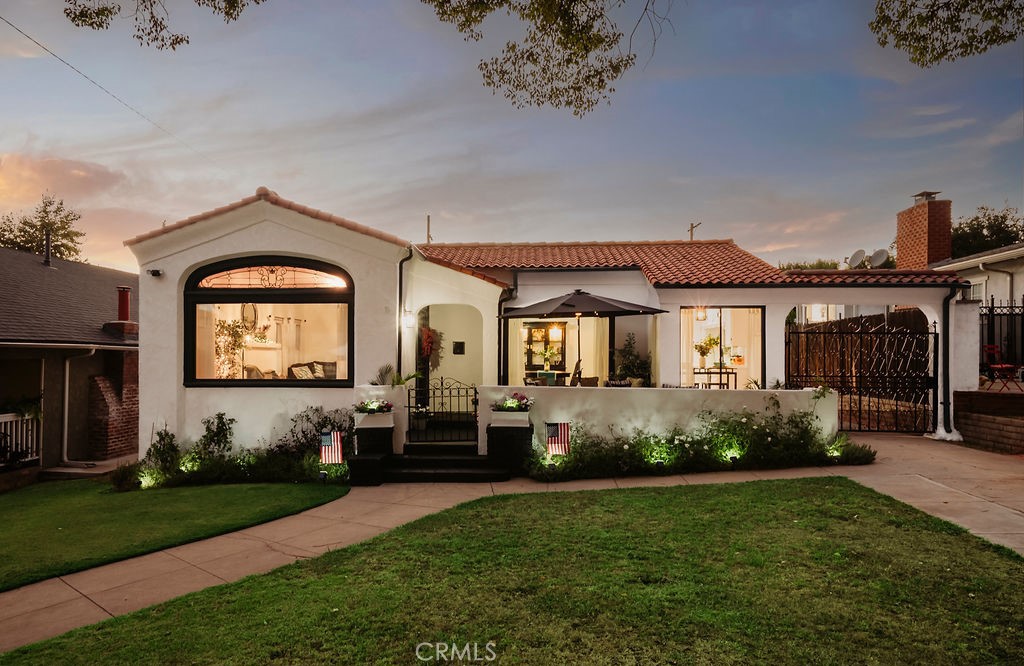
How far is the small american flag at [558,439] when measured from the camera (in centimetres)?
882

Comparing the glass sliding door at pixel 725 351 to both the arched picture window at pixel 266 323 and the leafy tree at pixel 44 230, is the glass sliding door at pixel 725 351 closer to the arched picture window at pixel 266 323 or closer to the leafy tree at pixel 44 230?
the arched picture window at pixel 266 323

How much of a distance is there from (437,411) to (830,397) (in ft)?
25.5

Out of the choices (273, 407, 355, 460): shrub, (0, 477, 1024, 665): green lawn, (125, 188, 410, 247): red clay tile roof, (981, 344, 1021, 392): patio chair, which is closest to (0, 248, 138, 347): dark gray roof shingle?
(125, 188, 410, 247): red clay tile roof

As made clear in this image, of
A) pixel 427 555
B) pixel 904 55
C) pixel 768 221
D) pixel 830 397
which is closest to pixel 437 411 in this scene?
pixel 427 555

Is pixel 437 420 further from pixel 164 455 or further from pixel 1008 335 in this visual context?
pixel 1008 335

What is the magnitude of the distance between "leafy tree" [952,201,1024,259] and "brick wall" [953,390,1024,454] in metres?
25.2

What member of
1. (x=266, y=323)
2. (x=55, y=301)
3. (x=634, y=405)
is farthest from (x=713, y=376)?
(x=55, y=301)

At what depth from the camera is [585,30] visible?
5.54 meters

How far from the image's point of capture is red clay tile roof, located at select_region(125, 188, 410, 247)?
938 centimetres

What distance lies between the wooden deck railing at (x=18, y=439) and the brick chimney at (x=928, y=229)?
2417 centimetres

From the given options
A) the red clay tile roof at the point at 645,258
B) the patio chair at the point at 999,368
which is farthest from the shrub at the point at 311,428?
the patio chair at the point at 999,368

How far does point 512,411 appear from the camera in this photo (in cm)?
874

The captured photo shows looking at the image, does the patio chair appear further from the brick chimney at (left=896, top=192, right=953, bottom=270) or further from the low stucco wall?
the low stucco wall

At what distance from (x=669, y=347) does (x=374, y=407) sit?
22.6 feet
